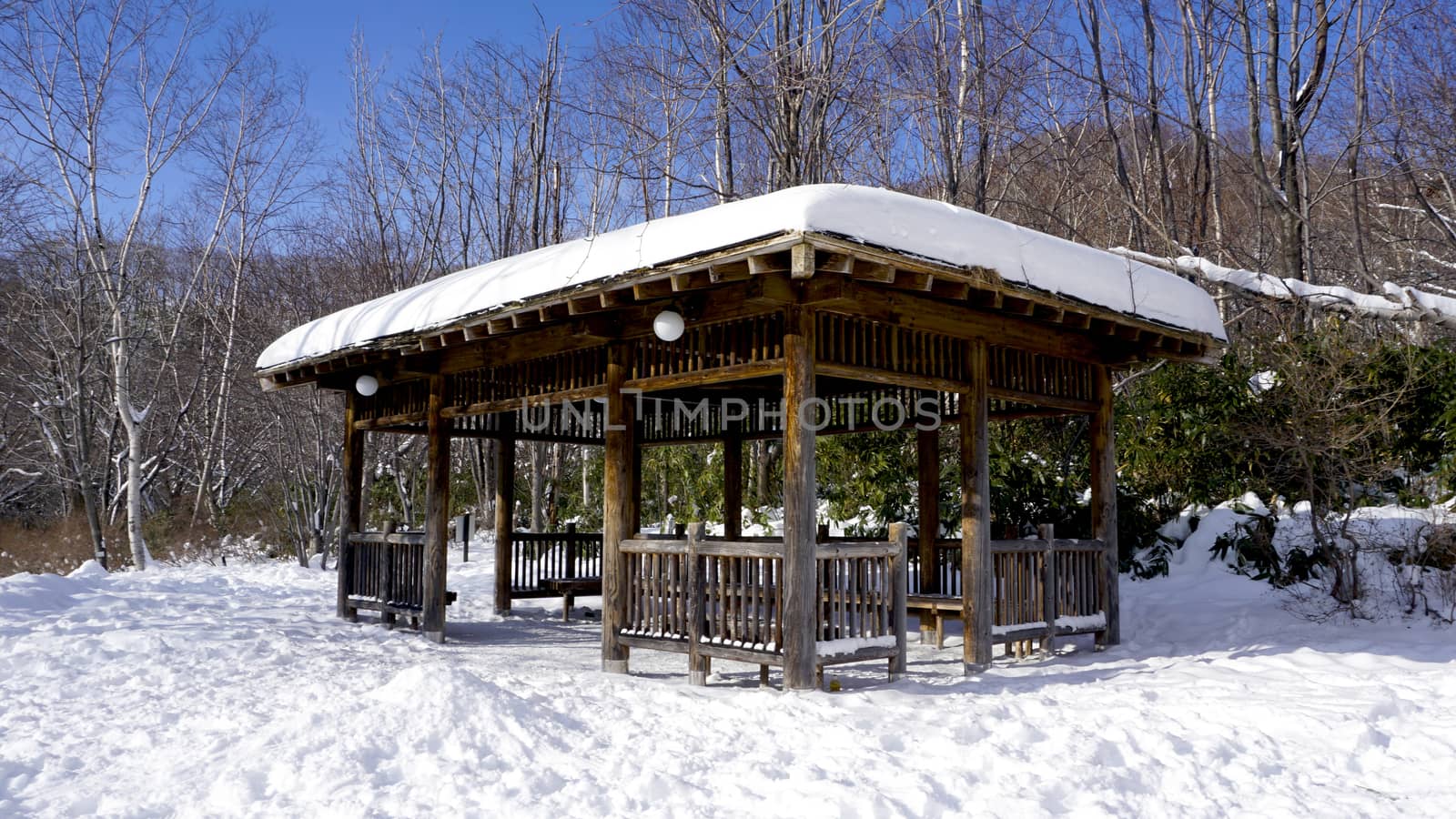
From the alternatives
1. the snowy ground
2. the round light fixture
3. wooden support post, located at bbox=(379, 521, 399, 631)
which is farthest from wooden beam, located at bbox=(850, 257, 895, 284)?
wooden support post, located at bbox=(379, 521, 399, 631)

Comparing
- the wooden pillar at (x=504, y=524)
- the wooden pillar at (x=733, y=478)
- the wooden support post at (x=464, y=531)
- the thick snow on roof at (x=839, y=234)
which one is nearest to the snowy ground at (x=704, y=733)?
the thick snow on roof at (x=839, y=234)

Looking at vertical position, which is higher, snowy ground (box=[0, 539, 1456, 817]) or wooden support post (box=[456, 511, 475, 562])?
wooden support post (box=[456, 511, 475, 562])

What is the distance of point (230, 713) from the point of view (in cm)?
585

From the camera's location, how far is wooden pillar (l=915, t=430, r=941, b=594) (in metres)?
10.5

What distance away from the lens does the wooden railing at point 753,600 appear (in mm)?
6820

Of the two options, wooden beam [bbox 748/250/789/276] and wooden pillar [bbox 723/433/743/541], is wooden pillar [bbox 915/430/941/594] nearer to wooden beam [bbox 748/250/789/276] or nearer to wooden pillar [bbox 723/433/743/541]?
wooden pillar [bbox 723/433/743/541]

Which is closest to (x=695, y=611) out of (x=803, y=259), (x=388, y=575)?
(x=803, y=259)

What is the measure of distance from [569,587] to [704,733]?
6596mm

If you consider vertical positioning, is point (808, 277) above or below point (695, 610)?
above

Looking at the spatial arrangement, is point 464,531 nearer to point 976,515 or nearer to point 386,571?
point 386,571

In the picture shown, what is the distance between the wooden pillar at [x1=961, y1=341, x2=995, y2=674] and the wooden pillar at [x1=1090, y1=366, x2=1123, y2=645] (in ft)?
5.42

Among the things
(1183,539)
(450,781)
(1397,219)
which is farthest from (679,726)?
(1397,219)

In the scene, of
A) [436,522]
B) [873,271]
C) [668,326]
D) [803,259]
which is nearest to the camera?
[803,259]

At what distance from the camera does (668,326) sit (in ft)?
23.0
